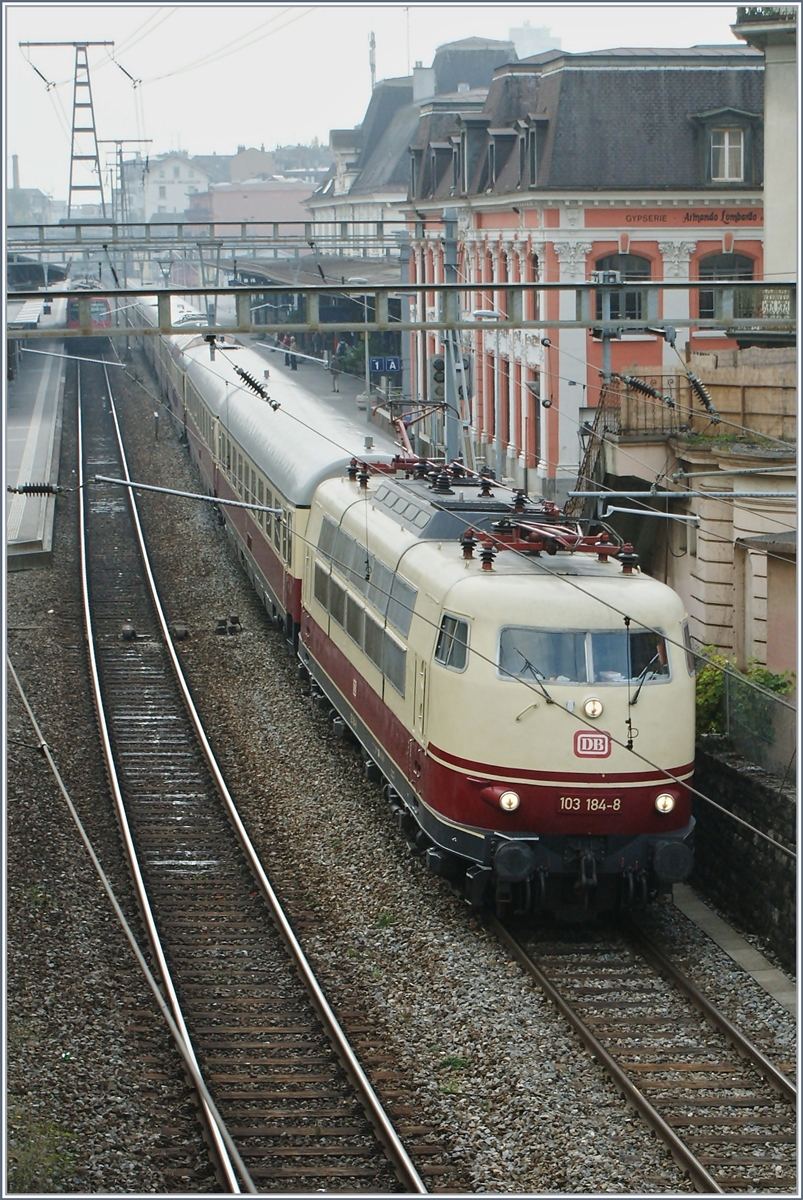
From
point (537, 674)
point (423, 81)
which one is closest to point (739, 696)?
point (537, 674)

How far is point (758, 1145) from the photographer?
10547 mm

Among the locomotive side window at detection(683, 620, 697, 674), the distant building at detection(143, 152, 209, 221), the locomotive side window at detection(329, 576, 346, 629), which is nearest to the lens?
the locomotive side window at detection(683, 620, 697, 674)

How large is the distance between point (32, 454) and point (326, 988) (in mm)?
33717

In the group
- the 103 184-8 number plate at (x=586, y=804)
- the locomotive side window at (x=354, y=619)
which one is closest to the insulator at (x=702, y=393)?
the locomotive side window at (x=354, y=619)

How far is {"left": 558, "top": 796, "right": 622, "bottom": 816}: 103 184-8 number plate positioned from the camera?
13359 millimetres

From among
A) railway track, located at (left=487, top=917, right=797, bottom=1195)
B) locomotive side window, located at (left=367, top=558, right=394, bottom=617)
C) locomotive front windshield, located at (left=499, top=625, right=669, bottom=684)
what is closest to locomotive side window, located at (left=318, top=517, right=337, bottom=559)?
locomotive side window, located at (left=367, top=558, right=394, bottom=617)

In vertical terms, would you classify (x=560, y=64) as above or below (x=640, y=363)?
above

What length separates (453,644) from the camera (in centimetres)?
1384

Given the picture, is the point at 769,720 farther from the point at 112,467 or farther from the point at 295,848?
the point at 112,467

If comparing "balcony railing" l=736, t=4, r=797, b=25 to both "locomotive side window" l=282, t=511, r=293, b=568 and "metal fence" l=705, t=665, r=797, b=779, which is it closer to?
"locomotive side window" l=282, t=511, r=293, b=568

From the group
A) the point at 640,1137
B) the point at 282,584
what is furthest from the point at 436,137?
the point at 640,1137

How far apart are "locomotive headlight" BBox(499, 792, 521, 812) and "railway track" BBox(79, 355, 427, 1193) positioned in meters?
2.11

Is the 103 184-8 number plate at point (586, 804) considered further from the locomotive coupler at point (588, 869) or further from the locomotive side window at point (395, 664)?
the locomotive side window at point (395, 664)

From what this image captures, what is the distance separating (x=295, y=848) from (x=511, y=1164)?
6.75m
